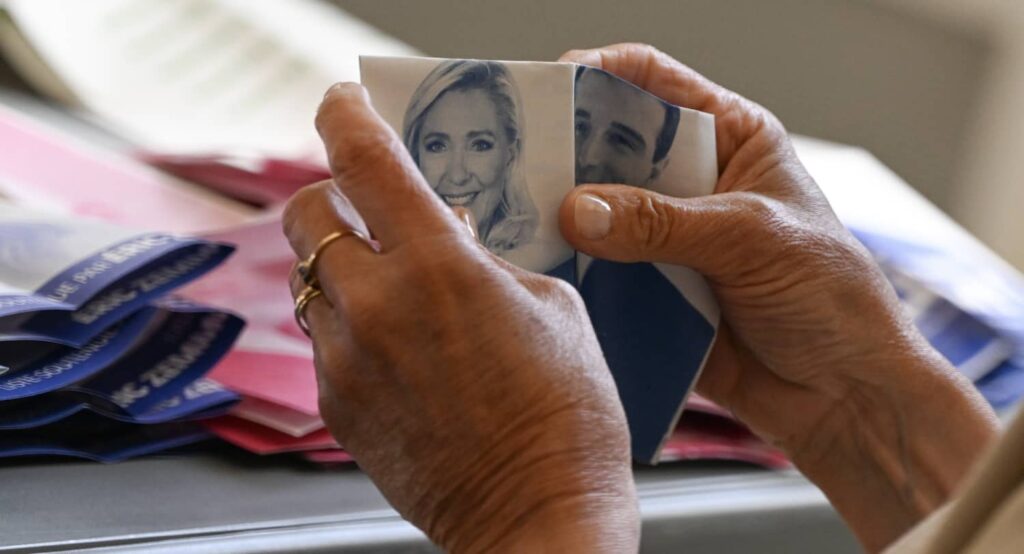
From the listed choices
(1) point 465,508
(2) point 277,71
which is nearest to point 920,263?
(1) point 465,508

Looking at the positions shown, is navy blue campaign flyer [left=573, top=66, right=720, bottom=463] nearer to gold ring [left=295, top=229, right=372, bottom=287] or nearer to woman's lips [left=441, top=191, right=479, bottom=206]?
woman's lips [left=441, top=191, right=479, bottom=206]

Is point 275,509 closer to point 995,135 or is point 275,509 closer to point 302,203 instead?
point 302,203

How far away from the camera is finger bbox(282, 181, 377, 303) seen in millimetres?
454

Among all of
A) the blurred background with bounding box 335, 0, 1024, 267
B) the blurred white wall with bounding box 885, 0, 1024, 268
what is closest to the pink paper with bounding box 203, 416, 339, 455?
the blurred background with bounding box 335, 0, 1024, 267

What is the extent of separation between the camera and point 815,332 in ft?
2.20

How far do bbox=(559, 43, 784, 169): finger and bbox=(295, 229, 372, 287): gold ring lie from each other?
0.87 feet

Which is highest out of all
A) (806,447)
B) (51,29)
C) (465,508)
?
(51,29)

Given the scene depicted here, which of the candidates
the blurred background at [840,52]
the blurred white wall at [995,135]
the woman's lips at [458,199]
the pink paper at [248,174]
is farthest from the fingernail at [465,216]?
the blurred white wall at [995,135]

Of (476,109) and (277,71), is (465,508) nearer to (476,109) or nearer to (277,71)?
(476,109)

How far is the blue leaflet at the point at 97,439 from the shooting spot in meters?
0.57

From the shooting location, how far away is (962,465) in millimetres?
646

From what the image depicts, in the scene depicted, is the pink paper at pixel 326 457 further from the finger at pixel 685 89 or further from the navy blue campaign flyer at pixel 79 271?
the finger at pixel 685 89

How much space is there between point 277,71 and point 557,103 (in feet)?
2.55

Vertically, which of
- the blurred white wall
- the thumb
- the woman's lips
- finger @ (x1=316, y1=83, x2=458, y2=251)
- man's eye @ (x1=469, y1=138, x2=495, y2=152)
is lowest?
the blurred white wall
